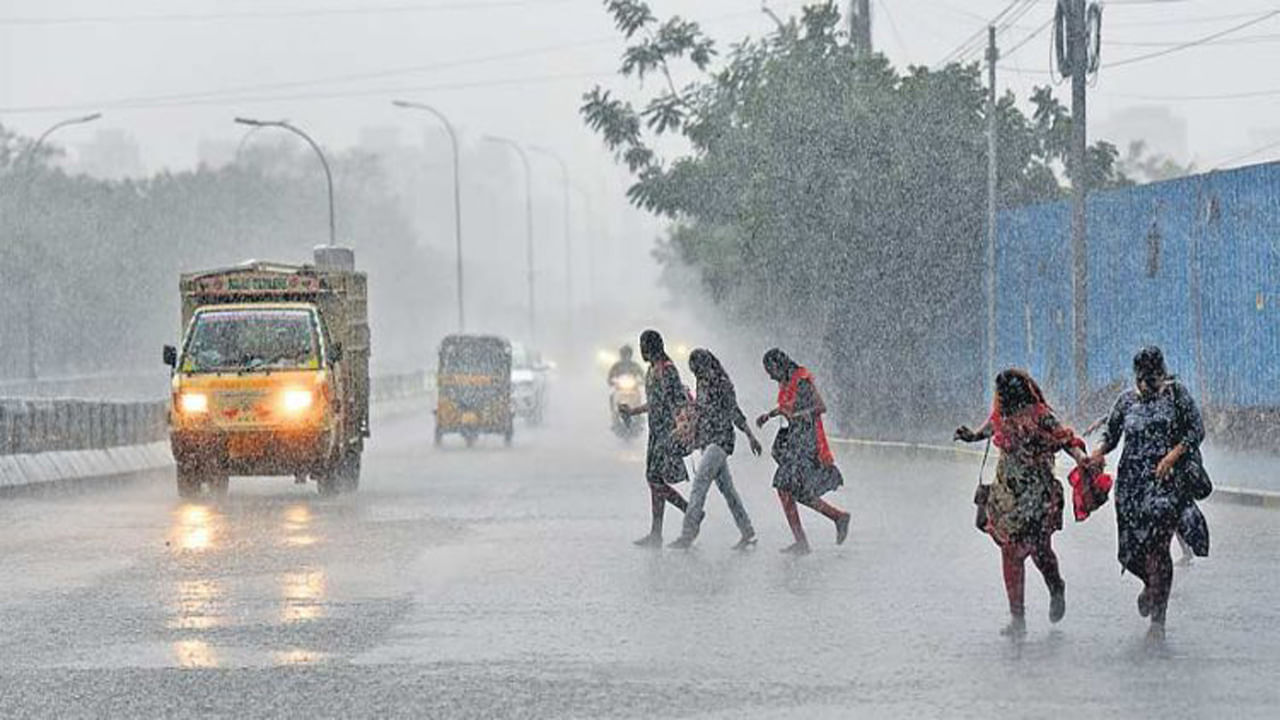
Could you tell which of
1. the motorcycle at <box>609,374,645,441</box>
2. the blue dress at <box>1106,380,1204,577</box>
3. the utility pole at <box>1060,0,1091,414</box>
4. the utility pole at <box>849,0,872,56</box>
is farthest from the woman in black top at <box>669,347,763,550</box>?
the utility pole at <box>849,0,872,56</box>

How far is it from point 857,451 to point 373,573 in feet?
64.8

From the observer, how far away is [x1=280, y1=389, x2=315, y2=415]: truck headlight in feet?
83.6

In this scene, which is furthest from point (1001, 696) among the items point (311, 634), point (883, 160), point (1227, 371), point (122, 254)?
point (122, 254)

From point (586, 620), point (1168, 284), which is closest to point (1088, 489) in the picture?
point (586, 620)

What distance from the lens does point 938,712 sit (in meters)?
10.2

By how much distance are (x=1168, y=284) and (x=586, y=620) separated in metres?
21.9

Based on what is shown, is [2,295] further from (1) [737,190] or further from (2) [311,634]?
(2) [311,634]

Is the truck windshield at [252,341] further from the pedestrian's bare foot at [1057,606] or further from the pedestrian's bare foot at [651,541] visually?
the pedestrian's bare foot at [1057,606]

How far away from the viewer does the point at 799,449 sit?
18.3 m

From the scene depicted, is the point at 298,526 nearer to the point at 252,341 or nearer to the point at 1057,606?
the point at 252,341

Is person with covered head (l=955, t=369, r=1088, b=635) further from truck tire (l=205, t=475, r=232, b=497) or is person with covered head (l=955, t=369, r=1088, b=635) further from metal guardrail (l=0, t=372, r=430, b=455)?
metal guardrail (l=0, t=372, r=430, b=455)

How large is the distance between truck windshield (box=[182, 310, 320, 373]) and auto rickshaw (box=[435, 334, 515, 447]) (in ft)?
46.6

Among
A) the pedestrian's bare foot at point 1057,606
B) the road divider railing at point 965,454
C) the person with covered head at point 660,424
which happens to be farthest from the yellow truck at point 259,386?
the pedestrian's bare foot at point 1057,606

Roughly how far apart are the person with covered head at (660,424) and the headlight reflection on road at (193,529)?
12.0 feet
